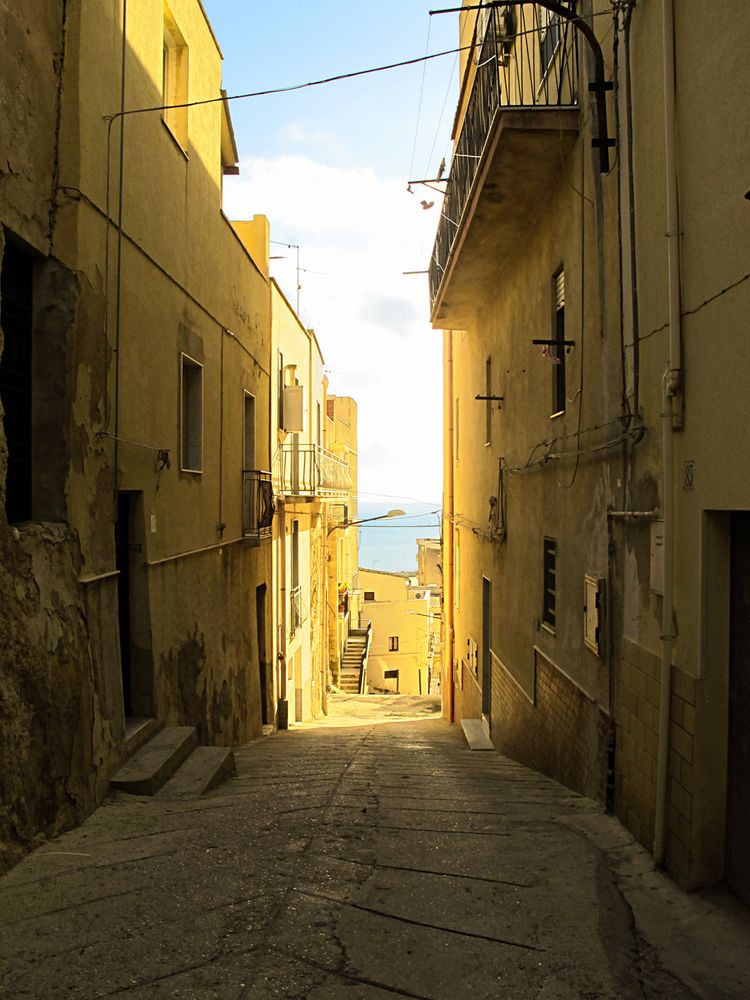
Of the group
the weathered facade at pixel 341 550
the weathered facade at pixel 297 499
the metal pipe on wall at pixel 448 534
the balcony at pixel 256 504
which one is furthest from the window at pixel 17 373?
the weathered facade at pixel 341 550

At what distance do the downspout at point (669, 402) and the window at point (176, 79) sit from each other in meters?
Answer: 6.03

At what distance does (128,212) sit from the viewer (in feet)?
23.7

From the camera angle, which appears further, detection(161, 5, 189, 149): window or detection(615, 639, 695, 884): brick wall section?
detection(161, 5, 189, 149): window

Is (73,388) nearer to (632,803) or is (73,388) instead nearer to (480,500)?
(632,803)

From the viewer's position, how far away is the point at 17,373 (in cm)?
560

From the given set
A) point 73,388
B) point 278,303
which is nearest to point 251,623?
point 278,303

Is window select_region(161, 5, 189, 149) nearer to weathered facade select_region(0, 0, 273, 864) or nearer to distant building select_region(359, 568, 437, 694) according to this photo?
weathered facade select_region(0, 0, 273, 864)

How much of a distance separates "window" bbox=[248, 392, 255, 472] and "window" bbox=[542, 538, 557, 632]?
6144 millimetres

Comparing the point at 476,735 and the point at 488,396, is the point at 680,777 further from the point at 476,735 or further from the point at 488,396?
the point at 488,396

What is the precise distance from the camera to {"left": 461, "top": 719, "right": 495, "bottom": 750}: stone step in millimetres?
12068

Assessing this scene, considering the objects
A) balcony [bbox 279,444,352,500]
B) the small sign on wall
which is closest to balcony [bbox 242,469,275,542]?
Answer: balcony [bbox 279,444,352,500]

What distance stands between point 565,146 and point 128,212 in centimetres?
397

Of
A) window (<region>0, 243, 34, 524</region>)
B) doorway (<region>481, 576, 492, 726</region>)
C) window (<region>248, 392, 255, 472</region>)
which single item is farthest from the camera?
window (<region>248, 392, 255, 472</region>)

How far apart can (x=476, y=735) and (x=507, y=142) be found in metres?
8.68
